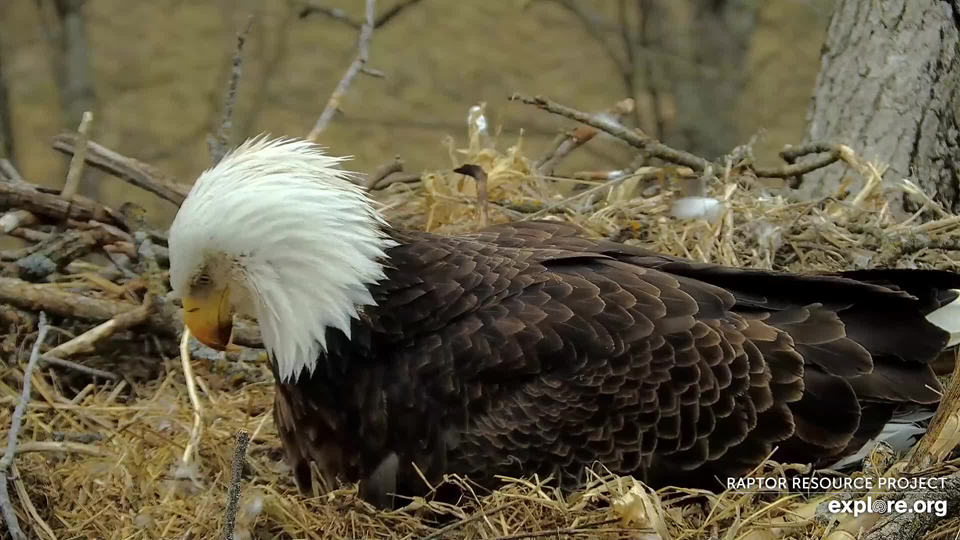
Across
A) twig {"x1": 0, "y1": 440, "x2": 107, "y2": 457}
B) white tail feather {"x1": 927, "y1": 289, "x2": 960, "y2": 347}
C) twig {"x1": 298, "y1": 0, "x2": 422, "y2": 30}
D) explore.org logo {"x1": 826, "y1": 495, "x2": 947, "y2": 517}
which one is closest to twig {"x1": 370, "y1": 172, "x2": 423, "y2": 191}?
twig {"x1": 298, "y1": 0, "x2": 422, "y2": 30}

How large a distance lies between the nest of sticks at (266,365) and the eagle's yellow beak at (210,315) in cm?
25

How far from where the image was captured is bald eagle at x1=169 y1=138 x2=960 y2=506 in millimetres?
1890

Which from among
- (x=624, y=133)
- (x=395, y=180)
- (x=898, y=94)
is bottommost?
(x=395, y=180)

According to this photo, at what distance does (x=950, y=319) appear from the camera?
2.11m

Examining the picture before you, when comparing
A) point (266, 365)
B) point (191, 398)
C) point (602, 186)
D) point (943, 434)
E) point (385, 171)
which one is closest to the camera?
point (943, 434)

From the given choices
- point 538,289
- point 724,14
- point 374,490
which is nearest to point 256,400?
point 374,490

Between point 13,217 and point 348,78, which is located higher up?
point 348,78

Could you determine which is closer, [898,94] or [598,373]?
[598,373]

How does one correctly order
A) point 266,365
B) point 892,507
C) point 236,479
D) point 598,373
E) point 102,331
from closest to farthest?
point 236,479 < point 892,507 < point 598,373 < point 102,331 < point 266,365

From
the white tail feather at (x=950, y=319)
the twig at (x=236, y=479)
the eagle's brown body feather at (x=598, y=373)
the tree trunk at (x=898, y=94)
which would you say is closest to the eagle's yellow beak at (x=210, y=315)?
the eagle's brown body feather at (x=598, y=373)

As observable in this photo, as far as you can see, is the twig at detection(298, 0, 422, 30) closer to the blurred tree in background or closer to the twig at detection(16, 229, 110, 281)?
the blurred tree in background

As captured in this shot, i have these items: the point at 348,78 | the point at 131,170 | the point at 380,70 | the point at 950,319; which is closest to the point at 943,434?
the point at 950,319

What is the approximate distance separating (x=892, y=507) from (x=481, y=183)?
1.56 meters

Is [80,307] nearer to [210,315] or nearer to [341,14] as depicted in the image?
[210,315]
